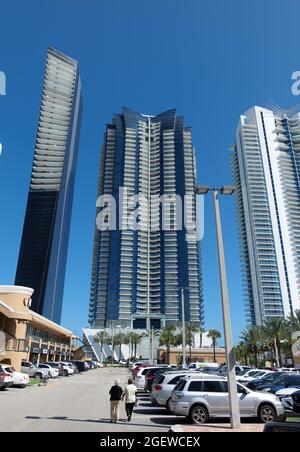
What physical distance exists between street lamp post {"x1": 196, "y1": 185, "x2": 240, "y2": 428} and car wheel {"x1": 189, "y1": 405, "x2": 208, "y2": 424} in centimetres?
175

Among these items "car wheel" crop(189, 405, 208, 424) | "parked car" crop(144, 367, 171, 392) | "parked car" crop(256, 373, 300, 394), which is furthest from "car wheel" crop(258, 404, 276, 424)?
"parked car" crop(144, 367, 171, 392)

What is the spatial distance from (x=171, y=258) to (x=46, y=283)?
207 ft

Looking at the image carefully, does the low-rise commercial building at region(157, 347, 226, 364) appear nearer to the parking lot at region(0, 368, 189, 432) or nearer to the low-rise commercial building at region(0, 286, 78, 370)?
the low-rise commercial building at region(0, 286, 78, 370)

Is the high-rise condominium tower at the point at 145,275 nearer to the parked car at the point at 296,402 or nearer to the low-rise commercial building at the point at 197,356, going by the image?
the low-rise commercial building at the point at 197,356

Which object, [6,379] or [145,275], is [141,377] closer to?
[6,379]

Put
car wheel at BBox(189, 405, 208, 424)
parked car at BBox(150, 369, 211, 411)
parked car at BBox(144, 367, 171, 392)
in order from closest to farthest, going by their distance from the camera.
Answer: car wheel at BBox(189, 405, 208, 424), parked car at BBox(150, 369, 211, 411), parked car at BBox(144, 367, 171, 392)

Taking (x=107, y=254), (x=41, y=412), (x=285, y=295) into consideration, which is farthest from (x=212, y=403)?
(x=107, y=254)

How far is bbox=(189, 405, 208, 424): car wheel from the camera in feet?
43.4

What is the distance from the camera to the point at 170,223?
185250 mm

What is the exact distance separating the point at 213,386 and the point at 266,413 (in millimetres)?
2104

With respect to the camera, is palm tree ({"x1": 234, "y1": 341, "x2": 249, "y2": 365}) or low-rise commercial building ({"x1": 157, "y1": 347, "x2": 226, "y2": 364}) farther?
low-rise commercial building ({"x1": 157, "y1": 347, "x2": 226, "y2": 364})

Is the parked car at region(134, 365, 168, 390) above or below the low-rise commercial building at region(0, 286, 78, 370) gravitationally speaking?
below

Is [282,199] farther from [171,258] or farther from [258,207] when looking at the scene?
[171,258]

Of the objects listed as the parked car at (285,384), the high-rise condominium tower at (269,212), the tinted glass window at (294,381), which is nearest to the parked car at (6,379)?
the parked car at (285,384)
